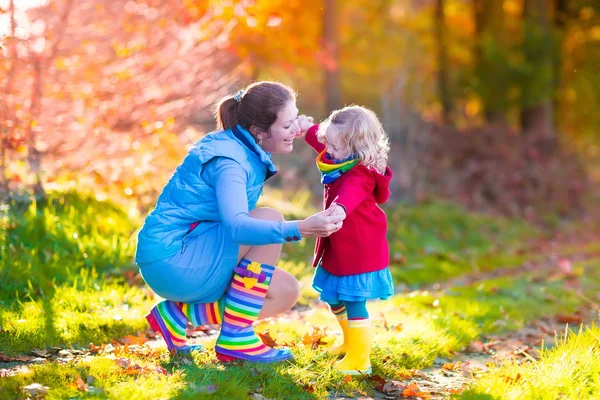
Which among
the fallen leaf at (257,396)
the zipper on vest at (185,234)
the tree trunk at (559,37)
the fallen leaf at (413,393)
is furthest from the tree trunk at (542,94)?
the fallen leaf at (257,396)

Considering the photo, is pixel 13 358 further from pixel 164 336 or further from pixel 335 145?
pixel 335 145

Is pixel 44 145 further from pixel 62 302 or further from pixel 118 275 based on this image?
pixel 62 302

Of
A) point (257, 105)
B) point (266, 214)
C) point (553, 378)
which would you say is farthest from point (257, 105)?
point (553, 378)

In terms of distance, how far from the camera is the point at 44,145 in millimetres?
7121

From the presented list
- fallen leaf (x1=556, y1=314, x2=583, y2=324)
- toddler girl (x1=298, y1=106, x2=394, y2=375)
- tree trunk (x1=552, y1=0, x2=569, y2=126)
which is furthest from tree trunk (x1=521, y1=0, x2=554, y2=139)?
toddler girl (x1=298, y1=106, x2=394, y2=375)

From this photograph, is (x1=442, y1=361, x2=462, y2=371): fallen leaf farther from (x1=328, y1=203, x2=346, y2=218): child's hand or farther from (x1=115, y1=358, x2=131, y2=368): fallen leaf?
(x1=115, y1=358, x2=131, y2=368): fallen leaf

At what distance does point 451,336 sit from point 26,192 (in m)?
3.89

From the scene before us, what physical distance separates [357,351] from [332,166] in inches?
39.9

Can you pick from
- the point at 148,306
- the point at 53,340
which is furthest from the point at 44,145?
the point at 53,340

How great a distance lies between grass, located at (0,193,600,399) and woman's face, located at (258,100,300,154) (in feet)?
3.87

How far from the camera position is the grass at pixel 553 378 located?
342 cm

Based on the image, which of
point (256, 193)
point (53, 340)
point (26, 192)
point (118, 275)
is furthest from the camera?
point (26, 192)

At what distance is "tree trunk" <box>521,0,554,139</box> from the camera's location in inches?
590

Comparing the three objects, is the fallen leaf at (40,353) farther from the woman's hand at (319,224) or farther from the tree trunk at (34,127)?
the tree trunk at (34,127)
